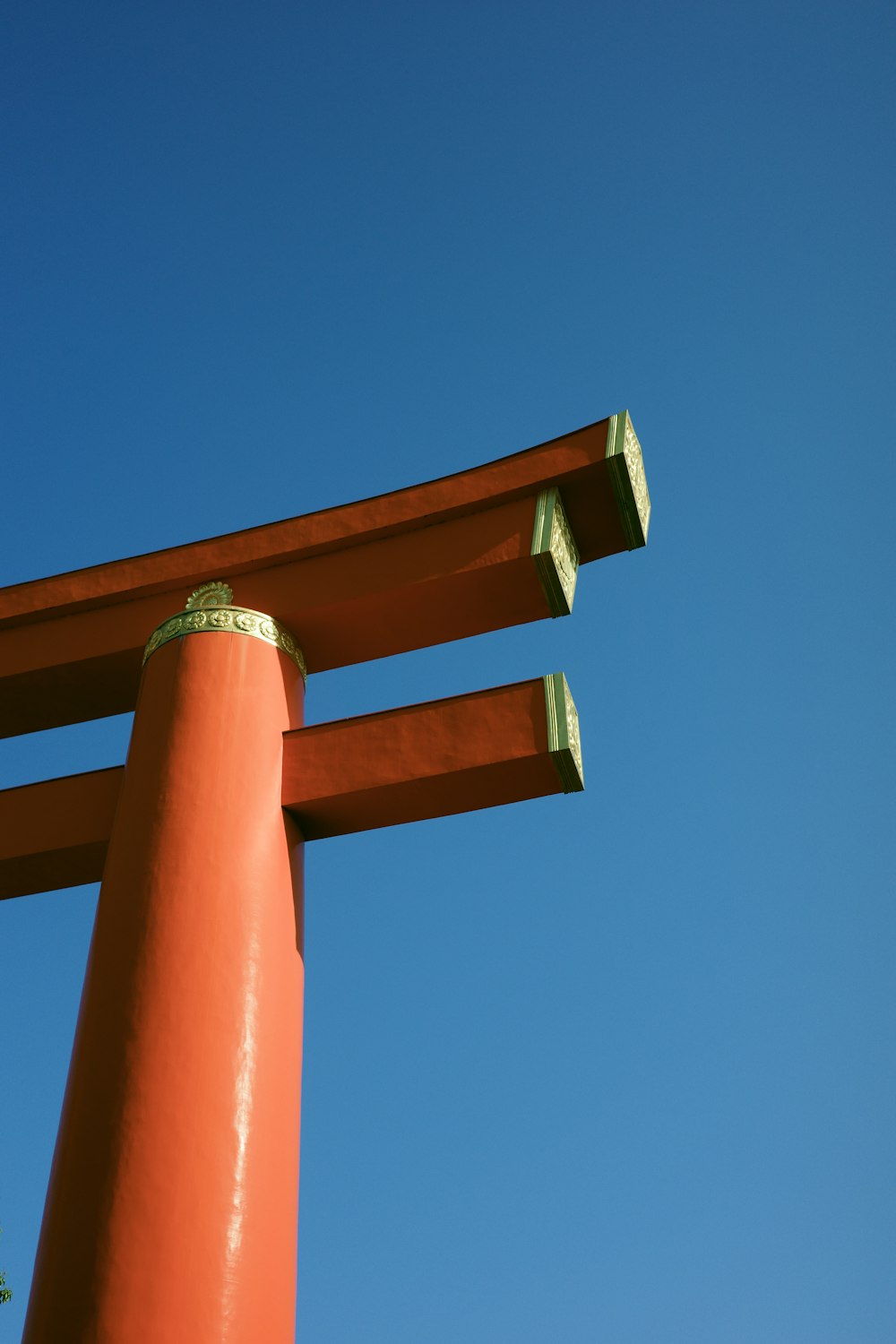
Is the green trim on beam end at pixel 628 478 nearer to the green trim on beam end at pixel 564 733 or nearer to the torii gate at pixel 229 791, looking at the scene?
the torii gate at pixel 229 791

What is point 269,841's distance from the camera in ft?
19.4

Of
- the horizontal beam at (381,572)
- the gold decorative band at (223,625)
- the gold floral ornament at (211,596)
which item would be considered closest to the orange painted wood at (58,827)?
the gold decorative band at (223,625)

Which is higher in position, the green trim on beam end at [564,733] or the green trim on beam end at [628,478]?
the green trim on beam end at [628,478]

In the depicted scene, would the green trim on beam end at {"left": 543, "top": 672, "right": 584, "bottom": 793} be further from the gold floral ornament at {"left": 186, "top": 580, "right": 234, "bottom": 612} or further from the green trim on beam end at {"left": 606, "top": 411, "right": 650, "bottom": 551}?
the gold floral ornament at {"left": 186, "top": 580, "right": 234, "bottom": 612}

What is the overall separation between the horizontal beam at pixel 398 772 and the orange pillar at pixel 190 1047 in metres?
0.21

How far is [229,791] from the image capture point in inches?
234

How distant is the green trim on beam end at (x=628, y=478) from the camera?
21.8 ft

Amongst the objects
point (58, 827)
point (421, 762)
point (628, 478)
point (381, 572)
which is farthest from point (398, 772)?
point (628, 478)

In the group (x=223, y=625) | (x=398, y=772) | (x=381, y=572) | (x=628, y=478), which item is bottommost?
(x=398, y=772)

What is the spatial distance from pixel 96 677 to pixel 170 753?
1.45 metres

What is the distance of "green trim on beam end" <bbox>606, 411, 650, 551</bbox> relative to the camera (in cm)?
664

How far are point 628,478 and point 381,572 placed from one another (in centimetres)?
134

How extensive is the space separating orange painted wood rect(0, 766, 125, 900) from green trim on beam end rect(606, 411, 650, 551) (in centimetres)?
284

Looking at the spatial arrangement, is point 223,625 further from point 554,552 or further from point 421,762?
point 554,552
